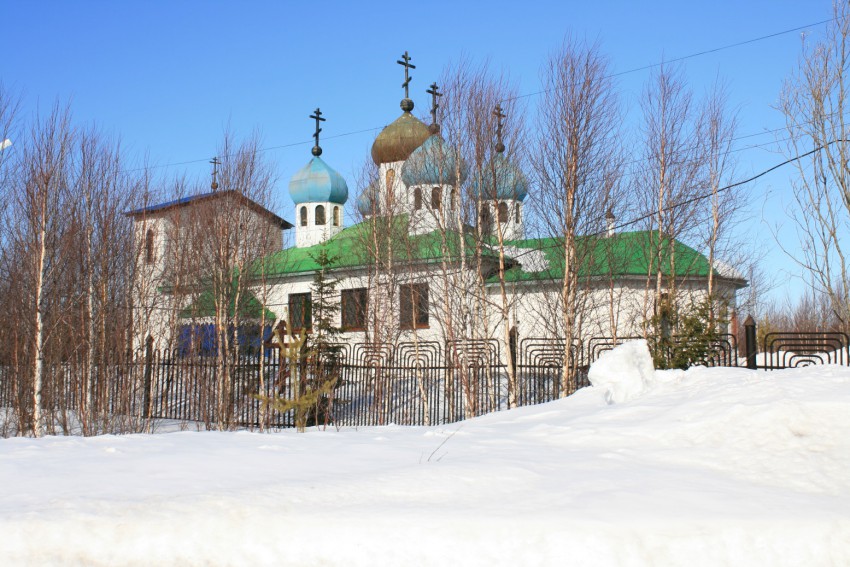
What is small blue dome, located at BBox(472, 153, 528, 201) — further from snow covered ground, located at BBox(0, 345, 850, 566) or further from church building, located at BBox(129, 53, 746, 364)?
snow covered ground, located at BBox(0, 345, 850, 566)

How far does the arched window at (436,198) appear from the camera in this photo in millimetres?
15953

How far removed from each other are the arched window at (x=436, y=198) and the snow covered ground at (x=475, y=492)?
30.0 feet

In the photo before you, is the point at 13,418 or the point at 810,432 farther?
the point at 13,418

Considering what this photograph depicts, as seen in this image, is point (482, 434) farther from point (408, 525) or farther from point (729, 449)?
point (408, 525)

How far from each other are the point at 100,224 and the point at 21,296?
6.80 feet

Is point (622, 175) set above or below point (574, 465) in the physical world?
above

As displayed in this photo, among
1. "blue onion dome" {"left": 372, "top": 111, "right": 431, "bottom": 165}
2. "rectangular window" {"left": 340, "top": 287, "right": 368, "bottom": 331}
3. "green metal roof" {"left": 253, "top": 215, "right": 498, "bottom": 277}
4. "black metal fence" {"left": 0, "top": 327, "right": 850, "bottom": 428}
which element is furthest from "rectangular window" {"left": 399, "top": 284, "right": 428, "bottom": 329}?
"blue onion dome" {"left": 372, "top": 111, "right": 431, "bottom": 165}

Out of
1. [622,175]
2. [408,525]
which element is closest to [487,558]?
[408,525]

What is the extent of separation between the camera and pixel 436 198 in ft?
54.1

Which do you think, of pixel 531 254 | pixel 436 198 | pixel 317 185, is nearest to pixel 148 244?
pixel 436 198

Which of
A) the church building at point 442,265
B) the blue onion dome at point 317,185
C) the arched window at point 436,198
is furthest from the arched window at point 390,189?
the blue onion dome at point 317,185

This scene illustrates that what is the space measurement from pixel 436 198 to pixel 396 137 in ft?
42.9

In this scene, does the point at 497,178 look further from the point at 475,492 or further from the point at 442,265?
the point at 475,492

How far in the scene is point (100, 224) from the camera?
1507cm
